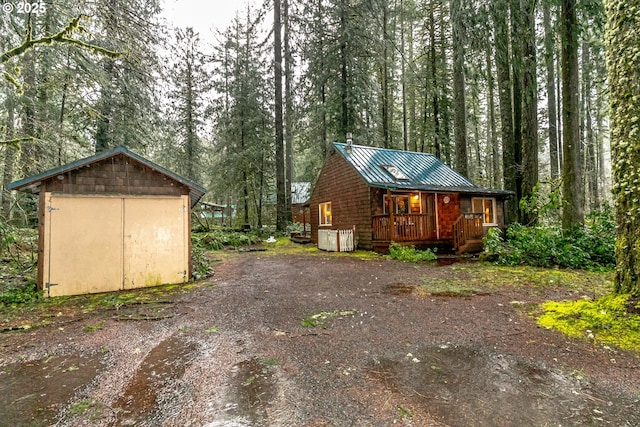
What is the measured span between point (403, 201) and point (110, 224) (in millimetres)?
11603

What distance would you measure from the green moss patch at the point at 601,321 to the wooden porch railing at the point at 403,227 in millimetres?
7478

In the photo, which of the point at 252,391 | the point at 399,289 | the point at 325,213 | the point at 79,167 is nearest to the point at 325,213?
the point at 325,213

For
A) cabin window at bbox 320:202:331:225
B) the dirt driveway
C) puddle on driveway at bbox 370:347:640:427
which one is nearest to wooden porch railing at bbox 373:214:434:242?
cabin window at bbox 320:202:331:225

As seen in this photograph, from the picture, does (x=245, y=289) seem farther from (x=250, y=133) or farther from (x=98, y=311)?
(x=250, y=133)

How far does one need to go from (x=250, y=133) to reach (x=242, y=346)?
61.6ft

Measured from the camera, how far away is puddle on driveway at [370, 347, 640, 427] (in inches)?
80.0

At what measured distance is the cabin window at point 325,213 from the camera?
16156 millimetres

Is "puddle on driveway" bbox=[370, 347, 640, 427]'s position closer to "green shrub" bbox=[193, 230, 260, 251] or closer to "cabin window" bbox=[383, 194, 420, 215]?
"cabin window" bbox=[383, 194, 420, 215]

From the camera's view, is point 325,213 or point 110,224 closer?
point 110,224

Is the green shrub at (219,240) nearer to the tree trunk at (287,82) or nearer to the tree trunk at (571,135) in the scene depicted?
the tree trunk at (287,82)

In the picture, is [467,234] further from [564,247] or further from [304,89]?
[304,89]

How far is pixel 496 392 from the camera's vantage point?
236 centimetres

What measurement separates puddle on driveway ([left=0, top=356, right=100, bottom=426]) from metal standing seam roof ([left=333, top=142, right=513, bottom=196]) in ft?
33.6

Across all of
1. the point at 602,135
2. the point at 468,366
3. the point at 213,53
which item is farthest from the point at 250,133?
the point at 602,135
